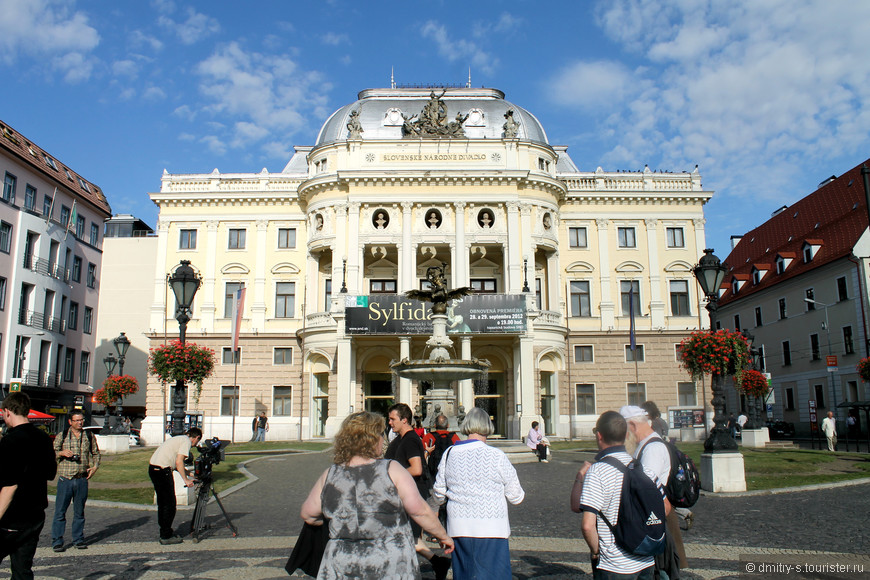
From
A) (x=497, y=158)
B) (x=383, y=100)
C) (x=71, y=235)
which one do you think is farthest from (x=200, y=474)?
(x=71, y=235)

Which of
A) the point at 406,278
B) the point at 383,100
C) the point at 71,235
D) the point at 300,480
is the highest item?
the point at 383,100

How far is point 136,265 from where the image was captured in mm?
67500

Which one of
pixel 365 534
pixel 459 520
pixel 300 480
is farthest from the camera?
pixel 300 480

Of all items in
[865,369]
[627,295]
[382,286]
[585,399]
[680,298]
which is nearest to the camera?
[865,369]

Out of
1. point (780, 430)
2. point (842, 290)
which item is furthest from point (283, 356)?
point (842, 290)

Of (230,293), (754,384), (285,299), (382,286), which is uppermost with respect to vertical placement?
(382,286)

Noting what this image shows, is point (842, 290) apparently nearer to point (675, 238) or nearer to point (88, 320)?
point (675, 238)

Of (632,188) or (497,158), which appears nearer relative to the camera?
(497,158)

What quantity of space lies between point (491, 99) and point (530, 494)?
35.7 meters

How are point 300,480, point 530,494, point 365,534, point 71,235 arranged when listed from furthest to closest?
point 71,235, point 300,480, point 530,494, point 365,534

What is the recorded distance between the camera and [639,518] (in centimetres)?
523

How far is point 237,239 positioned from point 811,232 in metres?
39.7

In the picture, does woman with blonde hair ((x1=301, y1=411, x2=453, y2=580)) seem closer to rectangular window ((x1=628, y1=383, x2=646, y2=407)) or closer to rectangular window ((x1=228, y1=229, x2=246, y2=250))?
rectangular window ((x1=628, y1=383, x2=646, y2=407))

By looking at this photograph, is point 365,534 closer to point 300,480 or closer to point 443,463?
point 443,463
